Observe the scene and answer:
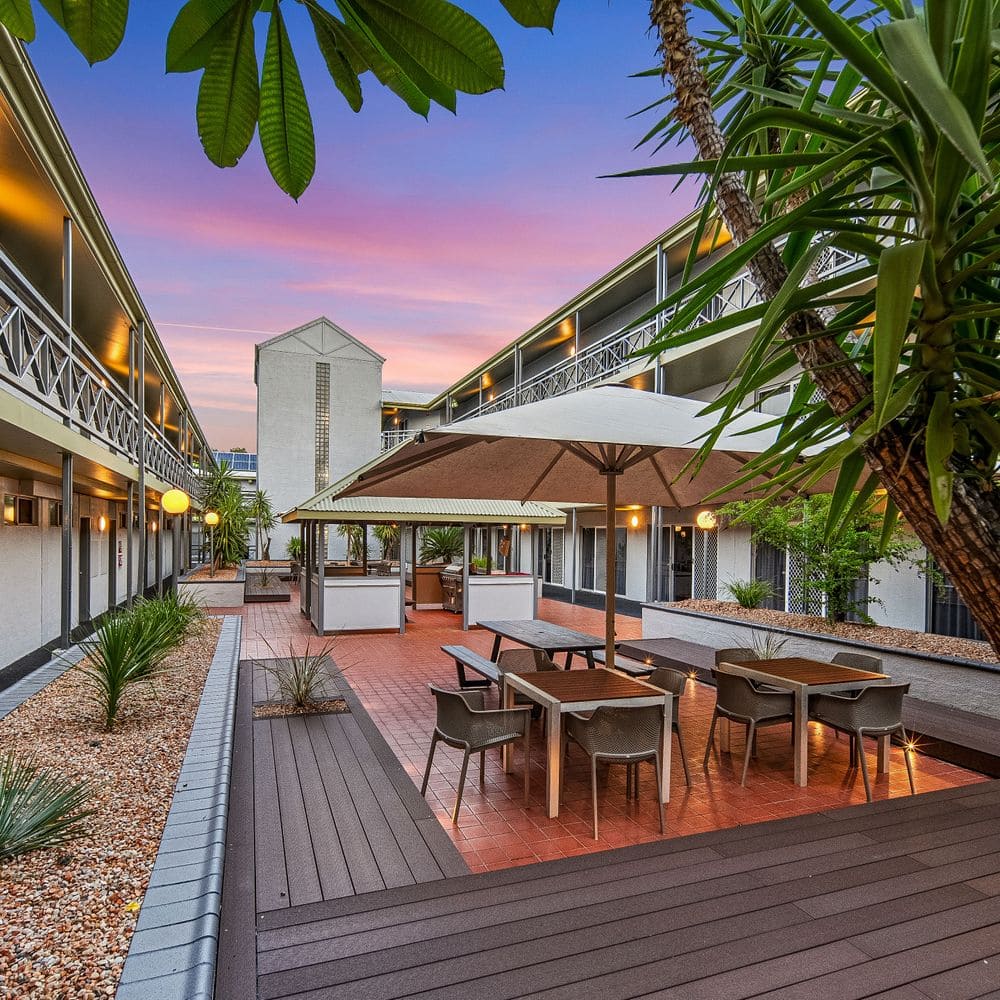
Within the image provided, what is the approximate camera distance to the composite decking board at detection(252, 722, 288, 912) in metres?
3.31

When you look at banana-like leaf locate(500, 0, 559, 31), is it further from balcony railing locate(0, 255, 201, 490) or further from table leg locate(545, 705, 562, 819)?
balcony railing locate(0, 255, 201, 490)

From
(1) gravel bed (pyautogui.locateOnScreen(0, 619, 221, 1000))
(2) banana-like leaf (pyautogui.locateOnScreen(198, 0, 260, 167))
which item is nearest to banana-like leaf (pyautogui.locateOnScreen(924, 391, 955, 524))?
(2) banana-like leaf (pyautogui.locateOnScreen(198, 0, 260, 167))

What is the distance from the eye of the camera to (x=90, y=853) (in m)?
3.14

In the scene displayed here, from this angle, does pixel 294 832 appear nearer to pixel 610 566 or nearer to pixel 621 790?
pixel 621 790

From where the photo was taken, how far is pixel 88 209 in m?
9.44

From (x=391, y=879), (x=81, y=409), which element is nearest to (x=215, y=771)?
(x=391, y=879)

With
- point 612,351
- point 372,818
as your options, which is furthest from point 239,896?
point 612,351

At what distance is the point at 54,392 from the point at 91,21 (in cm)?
845

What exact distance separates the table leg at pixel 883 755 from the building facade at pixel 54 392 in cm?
790

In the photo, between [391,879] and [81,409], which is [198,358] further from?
[391,879]

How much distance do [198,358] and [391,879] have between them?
153 feet

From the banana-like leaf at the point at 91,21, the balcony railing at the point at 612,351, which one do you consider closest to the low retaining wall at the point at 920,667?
the balcony railing at the point at 612,351

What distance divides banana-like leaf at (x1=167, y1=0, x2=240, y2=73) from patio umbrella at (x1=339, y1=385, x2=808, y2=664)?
2.90m

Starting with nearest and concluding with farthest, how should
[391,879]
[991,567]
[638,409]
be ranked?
[991,567] < [391,879] < [638,409]
